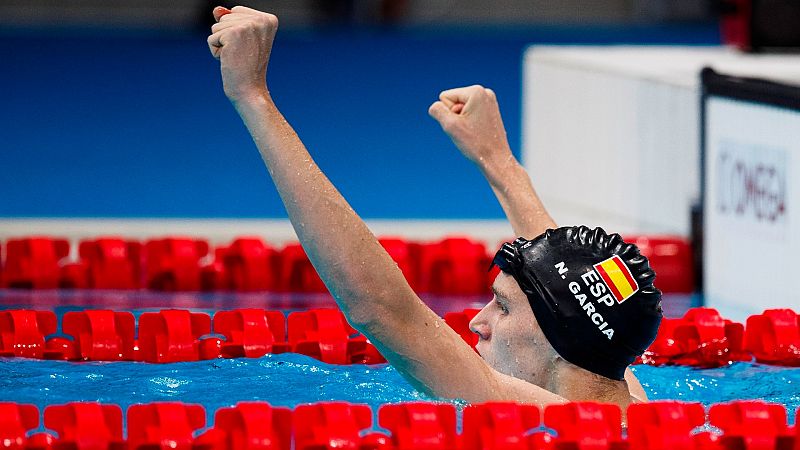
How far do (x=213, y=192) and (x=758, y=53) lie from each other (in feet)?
10.6

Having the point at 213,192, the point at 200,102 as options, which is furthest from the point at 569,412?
the point at 200,102

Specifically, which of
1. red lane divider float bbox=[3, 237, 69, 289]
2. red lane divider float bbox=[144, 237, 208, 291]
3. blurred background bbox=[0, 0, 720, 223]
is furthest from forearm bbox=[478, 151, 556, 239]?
blurred background bbox=[0, 0, 720, 223]

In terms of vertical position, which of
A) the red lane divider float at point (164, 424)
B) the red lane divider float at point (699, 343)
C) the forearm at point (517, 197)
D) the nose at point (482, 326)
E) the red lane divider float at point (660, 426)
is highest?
the forearm at point (517, 197)

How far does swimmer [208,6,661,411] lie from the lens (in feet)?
7.66

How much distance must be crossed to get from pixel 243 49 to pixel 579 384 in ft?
2.95

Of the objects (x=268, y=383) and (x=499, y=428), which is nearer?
(x=499, y=428)

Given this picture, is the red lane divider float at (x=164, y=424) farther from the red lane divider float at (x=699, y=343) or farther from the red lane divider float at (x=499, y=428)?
the red lane divider float at (x=699, y=343)

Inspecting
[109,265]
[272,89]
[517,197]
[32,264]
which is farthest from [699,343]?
[272,89]

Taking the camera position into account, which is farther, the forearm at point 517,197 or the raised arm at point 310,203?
the forearm at point 517,197

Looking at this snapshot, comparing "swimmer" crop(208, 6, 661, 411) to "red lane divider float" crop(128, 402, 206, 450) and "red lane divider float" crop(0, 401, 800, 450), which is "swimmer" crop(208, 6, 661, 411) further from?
"red lane divider float" crop(128, 402, 206, 450)

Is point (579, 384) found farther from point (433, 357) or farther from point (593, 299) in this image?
point (433, 357)

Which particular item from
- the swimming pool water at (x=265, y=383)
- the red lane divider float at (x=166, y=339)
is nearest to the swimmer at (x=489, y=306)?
the swimming pool water at (x=265, y=383)

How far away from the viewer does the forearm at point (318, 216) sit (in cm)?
233

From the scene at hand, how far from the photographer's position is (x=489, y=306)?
107 inches
